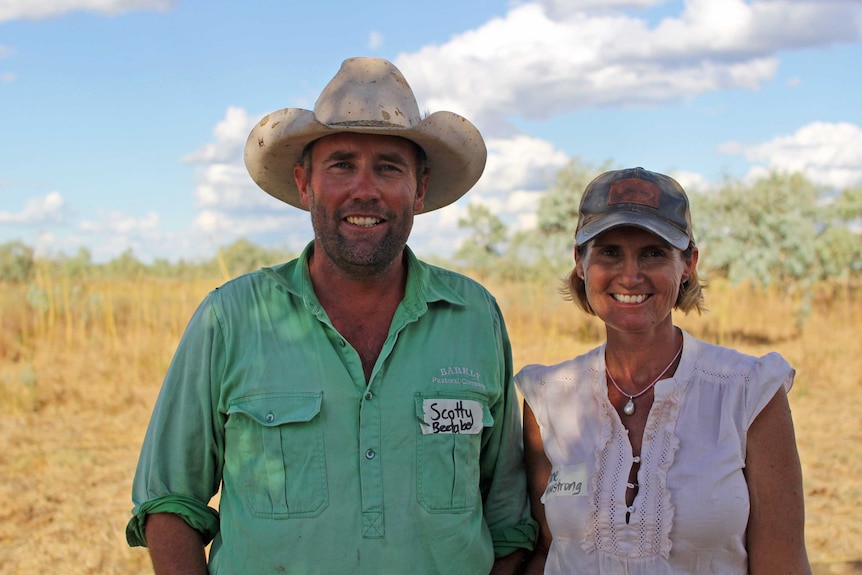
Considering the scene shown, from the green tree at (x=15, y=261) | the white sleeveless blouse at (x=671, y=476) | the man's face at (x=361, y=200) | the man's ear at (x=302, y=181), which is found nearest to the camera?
the white sleeveless blouse at (x=671, y=476)

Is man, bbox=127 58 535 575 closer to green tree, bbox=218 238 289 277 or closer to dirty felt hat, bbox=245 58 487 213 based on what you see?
dirty felt hat, bbox=245 58 487 213

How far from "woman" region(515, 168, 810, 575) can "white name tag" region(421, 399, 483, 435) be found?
0.73 ft

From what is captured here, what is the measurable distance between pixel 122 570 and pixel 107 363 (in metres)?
5.64

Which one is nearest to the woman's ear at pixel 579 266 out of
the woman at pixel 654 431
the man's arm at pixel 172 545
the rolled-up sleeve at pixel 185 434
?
the woman at pixel 654 431

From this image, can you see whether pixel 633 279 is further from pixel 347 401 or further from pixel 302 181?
pixel 302 181

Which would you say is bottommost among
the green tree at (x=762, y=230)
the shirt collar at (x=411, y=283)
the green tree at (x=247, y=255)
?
the shirt collar at (x=411, y=283)

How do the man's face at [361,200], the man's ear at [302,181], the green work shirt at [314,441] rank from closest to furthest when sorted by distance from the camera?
the green work shirt at [314,441], the man's face at [361,200], the man's ear at [302,181]

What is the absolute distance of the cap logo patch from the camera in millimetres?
2410

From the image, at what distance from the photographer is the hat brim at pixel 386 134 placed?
8.82ft

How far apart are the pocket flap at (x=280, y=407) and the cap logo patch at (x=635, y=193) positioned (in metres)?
1.05

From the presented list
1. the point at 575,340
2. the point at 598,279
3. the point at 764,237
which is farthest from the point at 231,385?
the point at 764,237

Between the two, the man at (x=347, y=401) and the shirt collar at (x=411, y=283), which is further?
the shirt collar at (x=411, y=283)

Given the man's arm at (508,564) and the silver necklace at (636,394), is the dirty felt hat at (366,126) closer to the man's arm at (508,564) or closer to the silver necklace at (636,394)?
the silver necklace at (636,394)

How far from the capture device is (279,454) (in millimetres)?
2408
